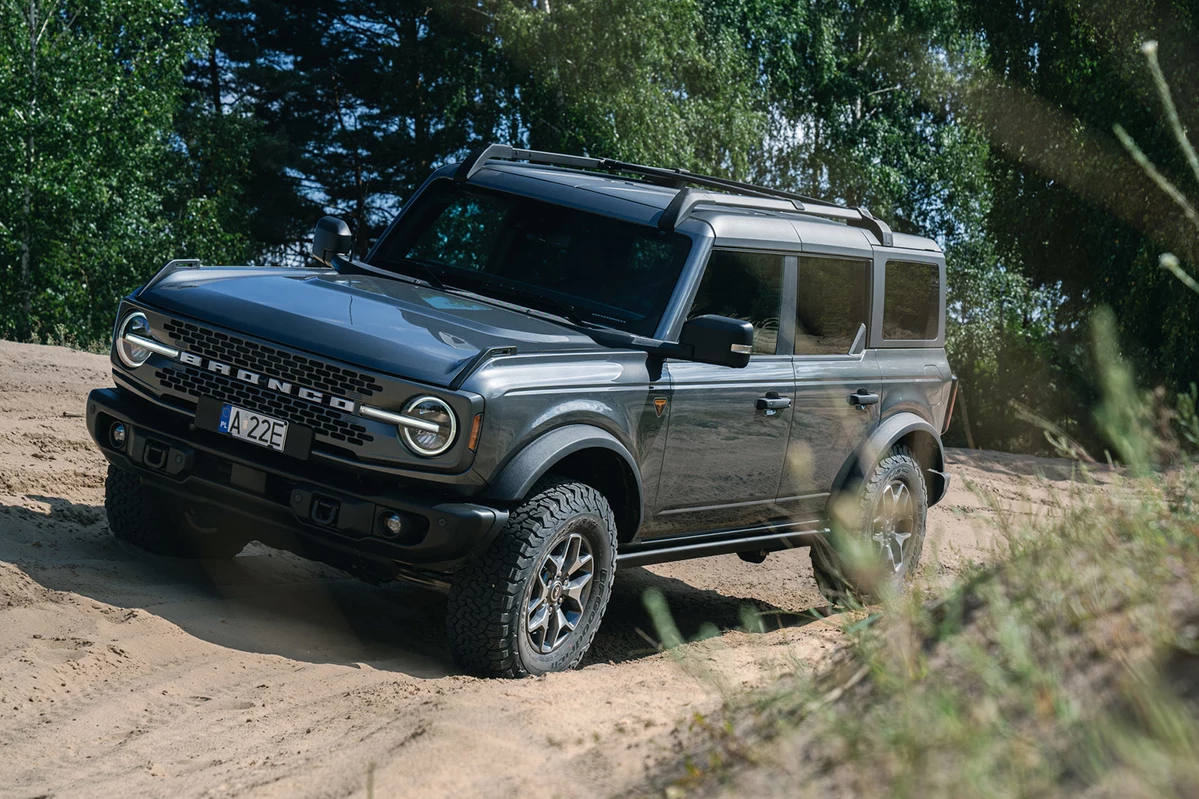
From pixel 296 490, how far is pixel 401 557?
49 cm

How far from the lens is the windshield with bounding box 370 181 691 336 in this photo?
590 cm

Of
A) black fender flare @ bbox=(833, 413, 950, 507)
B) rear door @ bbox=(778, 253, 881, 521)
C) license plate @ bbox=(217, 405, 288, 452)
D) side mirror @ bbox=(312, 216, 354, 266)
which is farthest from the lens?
black fender flare @ bbox=(833, 413, 950, 507)

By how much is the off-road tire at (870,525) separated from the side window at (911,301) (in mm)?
705

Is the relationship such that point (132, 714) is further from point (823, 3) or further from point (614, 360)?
point (823, 3)

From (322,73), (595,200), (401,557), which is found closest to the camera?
(401,557)

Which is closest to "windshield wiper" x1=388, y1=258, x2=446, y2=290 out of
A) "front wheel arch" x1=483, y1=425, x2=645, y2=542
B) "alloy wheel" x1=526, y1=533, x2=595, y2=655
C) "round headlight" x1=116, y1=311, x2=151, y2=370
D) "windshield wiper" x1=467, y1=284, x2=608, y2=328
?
"windshield wiper" x1=467, y1=284, x2=608, y2=328

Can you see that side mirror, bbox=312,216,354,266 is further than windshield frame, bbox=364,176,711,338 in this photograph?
Yes

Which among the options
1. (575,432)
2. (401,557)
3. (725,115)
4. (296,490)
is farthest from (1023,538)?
(725,115)

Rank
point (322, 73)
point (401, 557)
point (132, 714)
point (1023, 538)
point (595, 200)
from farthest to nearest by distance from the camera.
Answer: point (322, 73)
point (595, 200)
point (401, 557)
point (132, 714)
point (1023, 538)

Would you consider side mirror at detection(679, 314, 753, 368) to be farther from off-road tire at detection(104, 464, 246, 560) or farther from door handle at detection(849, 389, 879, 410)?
off-road tire at detection(104, 464, 246, 560)

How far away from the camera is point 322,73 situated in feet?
110

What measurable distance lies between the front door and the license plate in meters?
1.70

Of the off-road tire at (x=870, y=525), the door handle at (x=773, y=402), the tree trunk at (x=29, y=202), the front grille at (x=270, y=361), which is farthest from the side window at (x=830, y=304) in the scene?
the tree trunk at (x=29, y=202)

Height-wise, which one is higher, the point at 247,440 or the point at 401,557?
the point at 247,440
